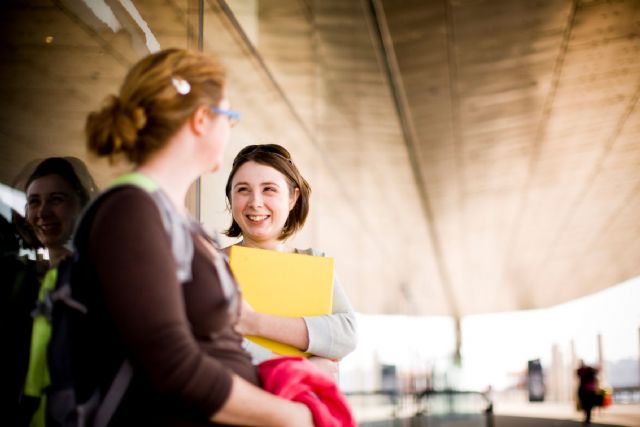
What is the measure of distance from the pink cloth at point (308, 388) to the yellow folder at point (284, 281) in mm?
438

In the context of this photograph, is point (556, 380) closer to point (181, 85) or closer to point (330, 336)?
point (330, 336)

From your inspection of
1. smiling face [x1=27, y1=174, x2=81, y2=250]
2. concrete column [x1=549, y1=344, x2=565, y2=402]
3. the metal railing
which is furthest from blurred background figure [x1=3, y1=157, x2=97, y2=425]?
concrete column [x1=549, y1=344, x2=565, y2=402]

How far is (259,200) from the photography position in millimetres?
2400

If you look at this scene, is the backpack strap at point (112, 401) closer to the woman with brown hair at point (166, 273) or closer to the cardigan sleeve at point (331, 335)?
the woman with brown hair at point (166, 273)

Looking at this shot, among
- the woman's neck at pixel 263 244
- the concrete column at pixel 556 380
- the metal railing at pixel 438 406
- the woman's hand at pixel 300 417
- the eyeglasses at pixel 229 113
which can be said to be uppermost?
the eyeglasses at pixel 229 113

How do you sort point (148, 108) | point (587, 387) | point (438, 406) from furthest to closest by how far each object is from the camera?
point (587, 387), point (438, 406), point (148, 108)

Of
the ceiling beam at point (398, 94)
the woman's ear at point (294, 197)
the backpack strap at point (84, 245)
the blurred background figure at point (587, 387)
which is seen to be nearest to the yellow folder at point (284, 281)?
the woman's ear at point (294, 197)

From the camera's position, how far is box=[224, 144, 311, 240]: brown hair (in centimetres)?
246

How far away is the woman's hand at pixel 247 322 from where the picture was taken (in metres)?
1.79

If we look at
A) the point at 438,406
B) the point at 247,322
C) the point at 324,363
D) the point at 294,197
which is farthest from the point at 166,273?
the point at 438,406

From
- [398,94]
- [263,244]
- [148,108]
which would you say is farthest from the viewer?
[398,94]

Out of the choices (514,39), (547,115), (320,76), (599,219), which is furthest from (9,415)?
(599,219)

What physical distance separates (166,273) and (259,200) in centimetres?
119

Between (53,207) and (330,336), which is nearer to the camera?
(330,336)
